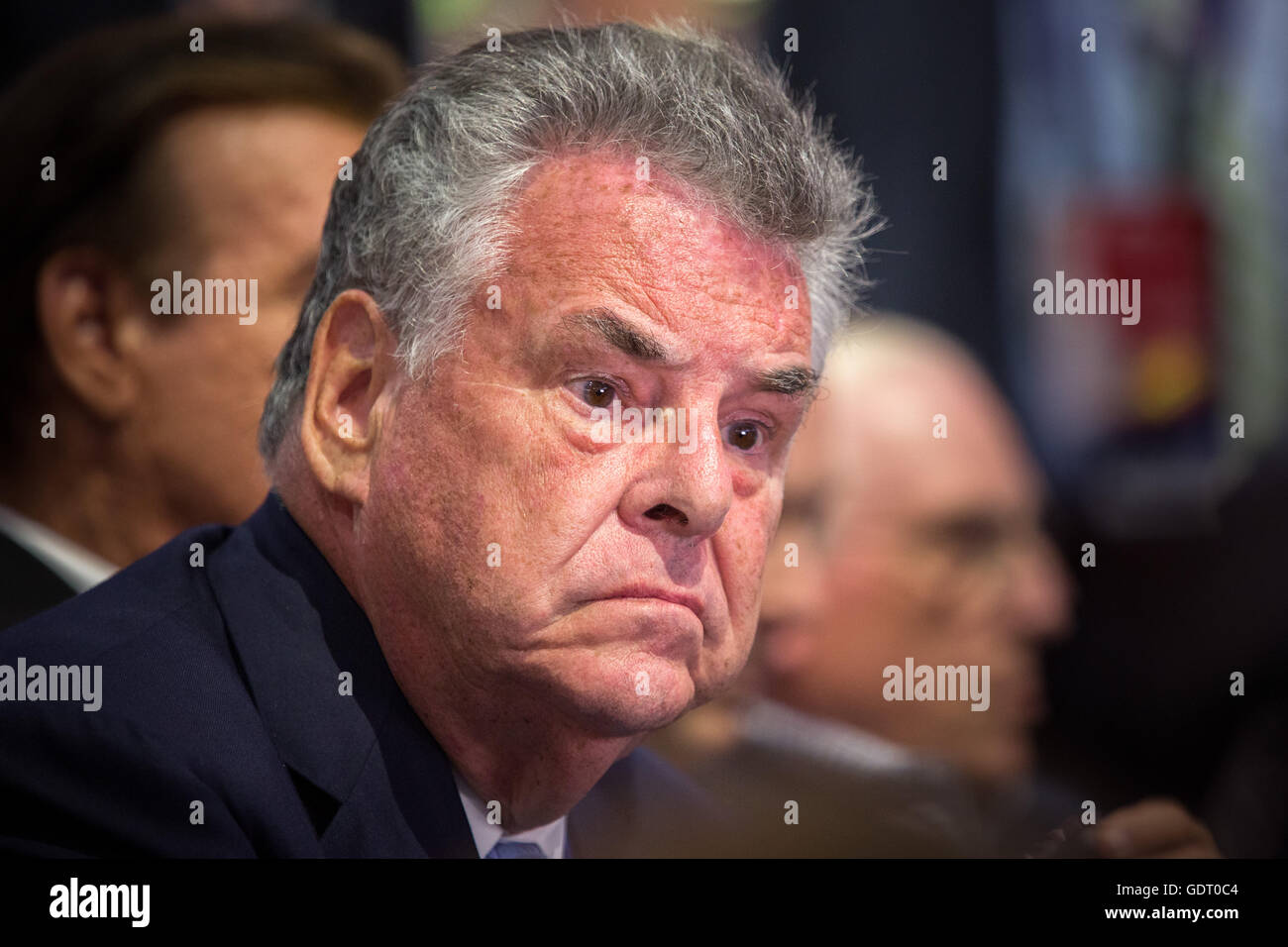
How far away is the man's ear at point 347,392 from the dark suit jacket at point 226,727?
147 mm

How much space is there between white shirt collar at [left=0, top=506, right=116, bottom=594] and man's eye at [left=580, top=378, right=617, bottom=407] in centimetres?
133

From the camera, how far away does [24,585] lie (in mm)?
2814

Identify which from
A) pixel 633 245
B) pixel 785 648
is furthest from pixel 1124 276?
pixel 633 245

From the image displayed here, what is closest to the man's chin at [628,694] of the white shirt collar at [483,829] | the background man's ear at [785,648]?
the white shirt collar at [483,829]

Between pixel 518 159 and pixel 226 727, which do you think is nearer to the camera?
pixel 226 727

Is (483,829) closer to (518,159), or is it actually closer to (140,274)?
(518,159)

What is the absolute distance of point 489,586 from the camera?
209 cm

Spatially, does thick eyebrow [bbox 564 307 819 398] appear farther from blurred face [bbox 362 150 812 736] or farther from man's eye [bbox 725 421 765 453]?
man's eye [bbox 725 421 765 453]

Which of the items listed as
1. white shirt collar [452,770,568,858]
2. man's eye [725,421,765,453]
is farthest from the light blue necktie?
man's eye [725,421,765,453]

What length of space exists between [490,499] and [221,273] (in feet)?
3.67

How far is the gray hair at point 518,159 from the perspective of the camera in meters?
2.18
